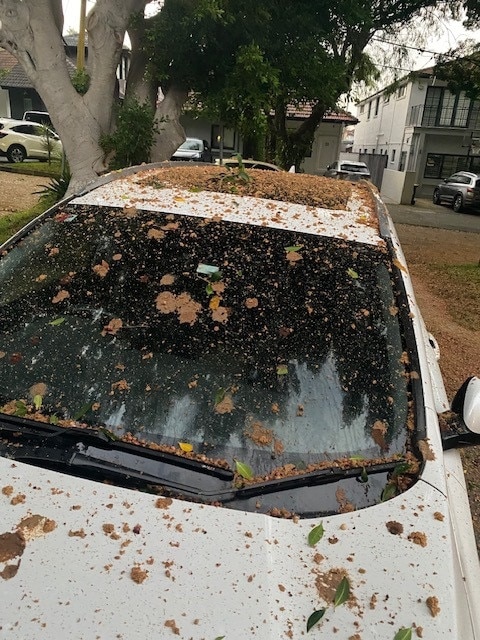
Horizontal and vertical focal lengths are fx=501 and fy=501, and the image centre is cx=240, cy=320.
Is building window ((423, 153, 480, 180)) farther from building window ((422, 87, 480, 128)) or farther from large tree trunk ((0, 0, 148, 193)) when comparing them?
large tree trunk ((0, 0, 148, 193))

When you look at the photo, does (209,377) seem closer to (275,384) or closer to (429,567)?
(275,384)

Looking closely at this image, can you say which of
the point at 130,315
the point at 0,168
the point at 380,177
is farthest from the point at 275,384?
the point at 380,177

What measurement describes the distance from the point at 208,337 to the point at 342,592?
1.00m

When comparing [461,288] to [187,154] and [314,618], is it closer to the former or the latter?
[314,618]

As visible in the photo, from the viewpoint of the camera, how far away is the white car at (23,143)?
748 inches

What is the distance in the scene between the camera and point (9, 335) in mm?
2006

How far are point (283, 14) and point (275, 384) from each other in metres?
6.23

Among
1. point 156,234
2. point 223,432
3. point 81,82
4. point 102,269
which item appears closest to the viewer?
point 223,432

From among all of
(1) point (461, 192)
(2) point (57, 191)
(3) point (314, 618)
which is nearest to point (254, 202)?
(3) point (314, 618)

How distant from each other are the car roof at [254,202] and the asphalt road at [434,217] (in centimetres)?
1334

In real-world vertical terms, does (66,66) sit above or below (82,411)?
above

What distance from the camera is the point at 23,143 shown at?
19328 millimetres

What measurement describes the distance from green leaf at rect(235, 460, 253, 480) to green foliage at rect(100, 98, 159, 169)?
230 inches

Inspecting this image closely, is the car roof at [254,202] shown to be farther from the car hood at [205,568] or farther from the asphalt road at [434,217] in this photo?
the asphalt road at [434,217]
